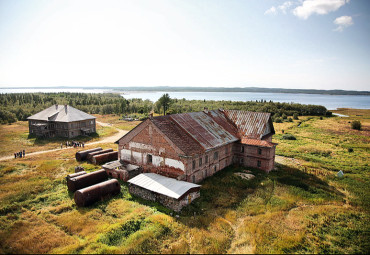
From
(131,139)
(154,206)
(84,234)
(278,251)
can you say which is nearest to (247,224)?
(278,251)

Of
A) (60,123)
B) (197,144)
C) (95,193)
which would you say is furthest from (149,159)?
(60,123)

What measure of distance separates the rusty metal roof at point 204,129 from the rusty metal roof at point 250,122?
2.21 m

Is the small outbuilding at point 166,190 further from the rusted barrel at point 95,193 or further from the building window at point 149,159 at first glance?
the building window at point 149,159

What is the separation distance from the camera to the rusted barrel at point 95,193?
1736 cm

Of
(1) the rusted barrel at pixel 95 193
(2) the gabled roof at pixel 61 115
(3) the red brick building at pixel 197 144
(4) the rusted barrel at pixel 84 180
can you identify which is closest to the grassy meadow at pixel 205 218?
(1) the rusted barrel at pixel 95 193

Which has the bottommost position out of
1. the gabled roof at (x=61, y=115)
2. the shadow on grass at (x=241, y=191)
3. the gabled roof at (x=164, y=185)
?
the shadow on grass at (x=241, y=191)

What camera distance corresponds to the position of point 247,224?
15.4 meters

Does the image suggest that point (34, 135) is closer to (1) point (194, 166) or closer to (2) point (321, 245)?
(1) point (194, 166)

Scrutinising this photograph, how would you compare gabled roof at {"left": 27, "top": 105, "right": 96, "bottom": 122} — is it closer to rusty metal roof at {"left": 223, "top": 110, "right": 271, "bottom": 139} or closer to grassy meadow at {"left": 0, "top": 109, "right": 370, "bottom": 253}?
grassy meadow at {"left": 0, "top": 109, "right": 370, "bottom": 253}

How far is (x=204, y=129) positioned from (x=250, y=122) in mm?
8323

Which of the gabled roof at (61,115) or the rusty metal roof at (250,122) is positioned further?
the gabled roof at (61,115)

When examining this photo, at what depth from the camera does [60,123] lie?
4569 cm

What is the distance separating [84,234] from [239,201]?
40.1ft

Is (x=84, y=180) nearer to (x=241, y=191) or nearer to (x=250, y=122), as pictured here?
(x=241, y=191)
